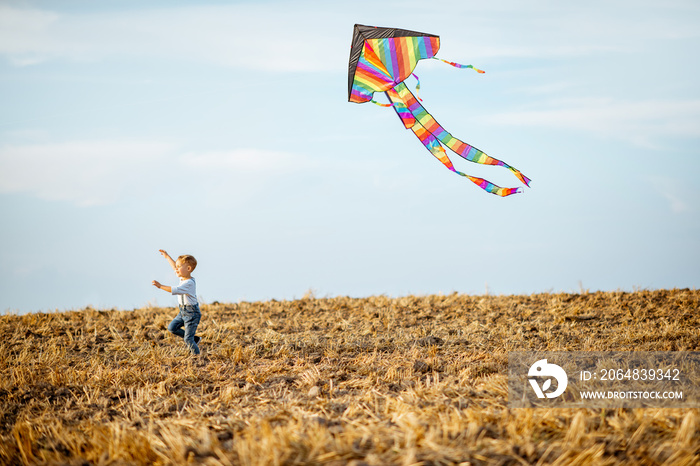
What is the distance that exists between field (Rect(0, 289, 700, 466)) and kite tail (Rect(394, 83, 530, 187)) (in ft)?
7.37

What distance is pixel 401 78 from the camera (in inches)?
261

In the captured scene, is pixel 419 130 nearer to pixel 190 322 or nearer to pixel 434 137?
pixel 434 137

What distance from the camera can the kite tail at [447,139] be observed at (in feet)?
19.8

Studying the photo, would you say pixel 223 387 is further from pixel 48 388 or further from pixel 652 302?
pixel 652 302

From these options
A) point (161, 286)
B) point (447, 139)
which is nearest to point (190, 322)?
point (161, 286)

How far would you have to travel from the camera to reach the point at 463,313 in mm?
10375

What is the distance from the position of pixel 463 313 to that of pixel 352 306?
2.23 metres

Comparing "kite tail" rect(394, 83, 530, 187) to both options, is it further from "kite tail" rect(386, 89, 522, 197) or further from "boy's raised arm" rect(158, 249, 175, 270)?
"boy's raised arm" rect(158, 249, 175, 270)

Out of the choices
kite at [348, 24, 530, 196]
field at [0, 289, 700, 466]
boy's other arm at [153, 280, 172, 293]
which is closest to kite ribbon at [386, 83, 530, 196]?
kite at [348, 24, 530, 196]

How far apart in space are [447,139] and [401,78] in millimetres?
1042

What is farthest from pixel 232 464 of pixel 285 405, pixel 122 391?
pixel 122 391

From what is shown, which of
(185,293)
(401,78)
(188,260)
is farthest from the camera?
(188,260)

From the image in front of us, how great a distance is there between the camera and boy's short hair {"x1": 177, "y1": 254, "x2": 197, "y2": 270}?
7840mm

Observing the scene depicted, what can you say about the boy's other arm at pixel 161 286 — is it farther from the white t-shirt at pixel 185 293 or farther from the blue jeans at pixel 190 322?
the blue jeans at pixel 190 322
